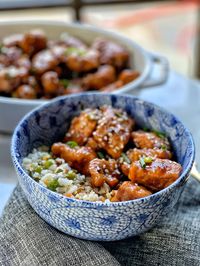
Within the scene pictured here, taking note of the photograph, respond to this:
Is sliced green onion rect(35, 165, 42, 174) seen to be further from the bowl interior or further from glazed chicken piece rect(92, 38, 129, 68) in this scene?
glazed chicken piece rect(92, 38, 129, 68)

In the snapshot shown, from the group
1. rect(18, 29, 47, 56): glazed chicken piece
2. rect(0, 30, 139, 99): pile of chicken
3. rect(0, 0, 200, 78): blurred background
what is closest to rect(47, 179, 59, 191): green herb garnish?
rect(0, 30, 139, 99): pile of chicken

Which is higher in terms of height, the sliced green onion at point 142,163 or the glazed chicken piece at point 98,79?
the sliced green onion at point 142,163

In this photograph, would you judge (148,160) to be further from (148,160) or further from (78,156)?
(78,156)

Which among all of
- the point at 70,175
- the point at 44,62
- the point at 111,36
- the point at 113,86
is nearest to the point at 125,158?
the point at 70,175

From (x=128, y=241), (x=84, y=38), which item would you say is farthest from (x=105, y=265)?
(x=84, y=38)

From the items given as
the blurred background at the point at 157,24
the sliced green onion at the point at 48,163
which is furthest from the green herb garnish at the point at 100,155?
the blurred background at the point at 157,24

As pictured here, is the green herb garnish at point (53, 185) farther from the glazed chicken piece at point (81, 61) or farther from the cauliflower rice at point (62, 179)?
the glazed chicken piece at point (81, 61)
